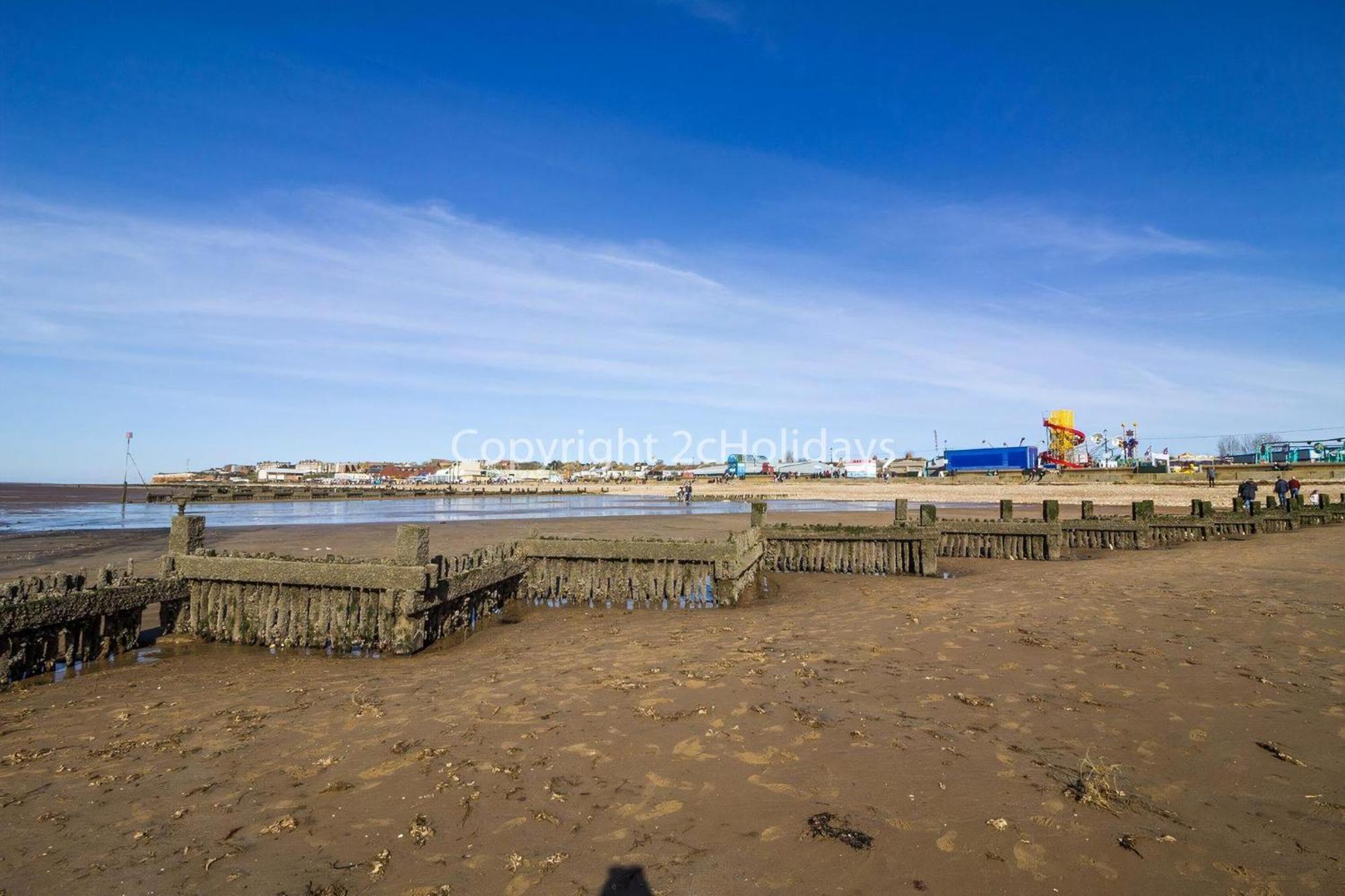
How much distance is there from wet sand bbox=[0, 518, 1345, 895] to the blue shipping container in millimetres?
82045

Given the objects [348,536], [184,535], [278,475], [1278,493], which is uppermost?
[278,475]

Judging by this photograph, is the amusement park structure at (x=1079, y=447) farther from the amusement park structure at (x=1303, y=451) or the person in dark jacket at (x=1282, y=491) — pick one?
the person in dark jacket at (x=1282, y=491)

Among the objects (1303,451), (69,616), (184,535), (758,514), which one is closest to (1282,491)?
(758,514)

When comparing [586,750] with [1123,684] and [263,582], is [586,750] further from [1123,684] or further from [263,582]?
[263,582]

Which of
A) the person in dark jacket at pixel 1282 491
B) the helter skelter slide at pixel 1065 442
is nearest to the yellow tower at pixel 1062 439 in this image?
the helter skelter slide at pixel 1065 442

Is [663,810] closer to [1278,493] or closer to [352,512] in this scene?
[1278,493]

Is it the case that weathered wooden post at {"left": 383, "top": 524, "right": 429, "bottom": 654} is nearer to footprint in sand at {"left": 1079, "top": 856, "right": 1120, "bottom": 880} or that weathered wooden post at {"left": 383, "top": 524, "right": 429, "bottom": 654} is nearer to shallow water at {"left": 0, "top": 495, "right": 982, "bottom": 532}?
footprint in sand at {"left": 1079, "top": 856, "right": 1120, "bottom": 880}

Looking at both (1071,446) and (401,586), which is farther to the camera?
(1071,446)

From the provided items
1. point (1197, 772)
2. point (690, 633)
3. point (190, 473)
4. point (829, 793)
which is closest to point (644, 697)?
point (829, 793)

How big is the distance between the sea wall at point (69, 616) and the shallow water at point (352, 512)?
2955 cm

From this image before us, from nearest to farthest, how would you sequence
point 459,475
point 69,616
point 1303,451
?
point 69,616 < point 1303,451 < point 459,475

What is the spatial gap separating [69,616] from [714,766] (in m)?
8.71

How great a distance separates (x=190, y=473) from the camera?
191 metres

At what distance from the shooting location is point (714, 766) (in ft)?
17.9
